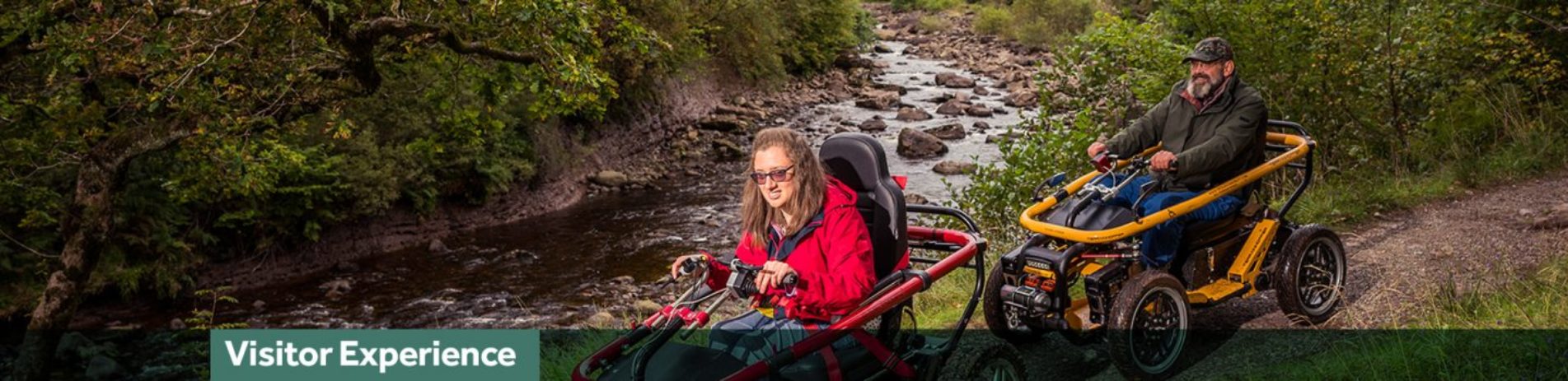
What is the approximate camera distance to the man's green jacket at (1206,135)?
585cm

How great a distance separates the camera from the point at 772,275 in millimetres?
3871

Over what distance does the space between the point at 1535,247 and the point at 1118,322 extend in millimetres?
3927

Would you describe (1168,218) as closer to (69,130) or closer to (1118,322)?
(1118,322)

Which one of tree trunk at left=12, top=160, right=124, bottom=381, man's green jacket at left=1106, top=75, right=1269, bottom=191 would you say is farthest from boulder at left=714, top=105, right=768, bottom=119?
man's green jacket at left=1106, top=75, right=1269, bottom=191

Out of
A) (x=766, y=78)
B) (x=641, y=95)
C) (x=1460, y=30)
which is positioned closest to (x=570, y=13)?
(x=1460, y=30)

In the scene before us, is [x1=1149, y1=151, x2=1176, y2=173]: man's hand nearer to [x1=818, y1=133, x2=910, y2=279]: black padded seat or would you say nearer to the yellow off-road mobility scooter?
the yellow off-road mobility scooter

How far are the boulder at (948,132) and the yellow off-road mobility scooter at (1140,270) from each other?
60.2ft

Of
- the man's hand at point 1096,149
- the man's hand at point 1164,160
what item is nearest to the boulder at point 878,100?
the man's hand at point 1096,149

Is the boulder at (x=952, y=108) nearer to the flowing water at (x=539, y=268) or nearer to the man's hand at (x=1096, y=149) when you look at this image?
the flowing water at (x=539, y=268)

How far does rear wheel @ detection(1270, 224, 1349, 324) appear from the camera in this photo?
623 cm

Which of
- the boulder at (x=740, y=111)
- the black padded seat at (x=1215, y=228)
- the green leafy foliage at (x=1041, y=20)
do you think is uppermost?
the green leafy foliage at (x=1041, y=20)

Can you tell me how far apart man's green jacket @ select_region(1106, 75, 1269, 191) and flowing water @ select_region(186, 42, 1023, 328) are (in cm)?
609

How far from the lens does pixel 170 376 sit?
37.5 feet

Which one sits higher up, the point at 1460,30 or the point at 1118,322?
the point at 1460,30
